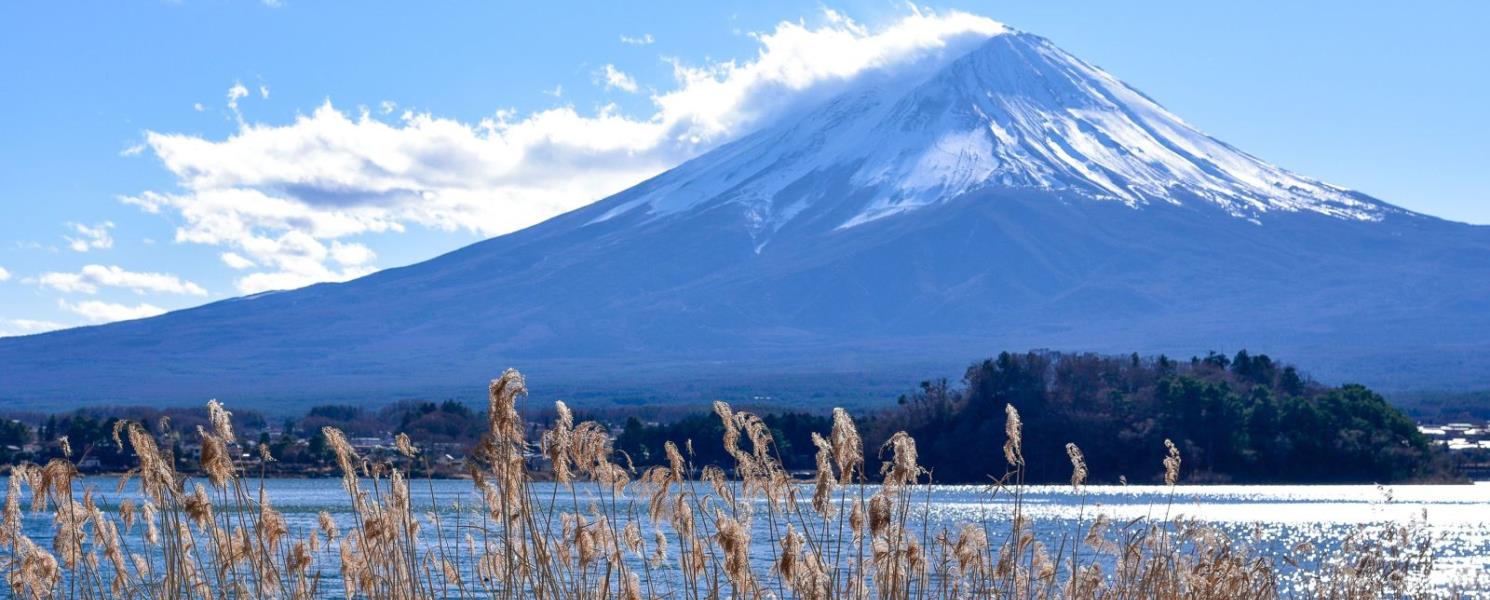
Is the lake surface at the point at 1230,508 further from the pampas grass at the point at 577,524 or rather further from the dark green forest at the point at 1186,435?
the pampas grass at the point at 577,524

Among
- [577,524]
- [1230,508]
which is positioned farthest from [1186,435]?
[577,524]

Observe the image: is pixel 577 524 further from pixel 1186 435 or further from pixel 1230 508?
pixel 1186 435

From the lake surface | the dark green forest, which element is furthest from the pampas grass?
the dark green forest

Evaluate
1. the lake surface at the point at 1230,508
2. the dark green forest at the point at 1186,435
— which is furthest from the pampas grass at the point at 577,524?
the dark green forest at the point at 1186,435

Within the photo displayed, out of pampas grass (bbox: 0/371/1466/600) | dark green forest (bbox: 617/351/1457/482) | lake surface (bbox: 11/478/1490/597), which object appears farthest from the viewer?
dark green forest (bbox: 617/351/1457/482)

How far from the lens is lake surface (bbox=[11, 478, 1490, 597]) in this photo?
2725cm

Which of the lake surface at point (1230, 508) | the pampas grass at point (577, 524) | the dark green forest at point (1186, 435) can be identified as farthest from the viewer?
the dark green forest at point (1186, 435)

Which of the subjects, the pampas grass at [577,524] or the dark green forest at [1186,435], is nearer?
the pampas grass at [577,524]

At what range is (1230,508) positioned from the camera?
1619 inches

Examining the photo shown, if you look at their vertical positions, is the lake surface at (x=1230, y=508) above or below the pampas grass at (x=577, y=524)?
below

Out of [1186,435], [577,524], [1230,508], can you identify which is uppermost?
[1186,435]

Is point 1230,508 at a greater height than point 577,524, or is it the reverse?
point 577,524

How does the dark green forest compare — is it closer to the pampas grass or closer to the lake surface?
the lake surface

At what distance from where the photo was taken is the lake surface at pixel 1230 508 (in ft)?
89.4
